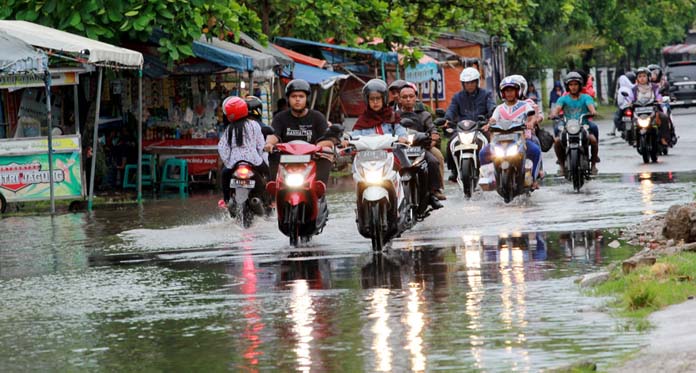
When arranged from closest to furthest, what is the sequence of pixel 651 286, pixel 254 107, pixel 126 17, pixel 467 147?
pixel 651 286, pixel 254 107, pixel 467 147, pixel 126 17

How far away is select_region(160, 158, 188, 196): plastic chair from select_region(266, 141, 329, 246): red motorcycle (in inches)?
472

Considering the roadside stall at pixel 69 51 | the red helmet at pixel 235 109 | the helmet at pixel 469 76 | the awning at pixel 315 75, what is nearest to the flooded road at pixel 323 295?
the red helmet at pixel 235 109

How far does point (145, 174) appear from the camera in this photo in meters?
27.4

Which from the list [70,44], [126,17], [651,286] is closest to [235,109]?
[70,44]

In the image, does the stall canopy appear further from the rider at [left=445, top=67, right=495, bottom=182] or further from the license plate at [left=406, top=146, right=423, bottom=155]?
the license plate at [left=406, top=146, right=423, bottom=155]

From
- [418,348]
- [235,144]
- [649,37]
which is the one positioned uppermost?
[649,37]

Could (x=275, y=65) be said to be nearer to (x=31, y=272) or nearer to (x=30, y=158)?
(x=30, y=158)

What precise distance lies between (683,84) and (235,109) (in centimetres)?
4389

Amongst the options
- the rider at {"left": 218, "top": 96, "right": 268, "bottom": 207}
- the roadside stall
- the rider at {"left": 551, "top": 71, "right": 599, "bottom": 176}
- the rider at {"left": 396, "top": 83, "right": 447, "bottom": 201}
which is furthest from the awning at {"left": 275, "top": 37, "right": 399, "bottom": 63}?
the rider at {"left": 218, "top": 96, "right": 268, "bottom": 207}

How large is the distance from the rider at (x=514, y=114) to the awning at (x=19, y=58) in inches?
235

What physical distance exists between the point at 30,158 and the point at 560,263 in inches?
471

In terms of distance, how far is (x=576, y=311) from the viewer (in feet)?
29.9

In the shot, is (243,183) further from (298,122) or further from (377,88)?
(377,88)

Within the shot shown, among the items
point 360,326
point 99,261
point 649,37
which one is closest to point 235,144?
point 99,261
